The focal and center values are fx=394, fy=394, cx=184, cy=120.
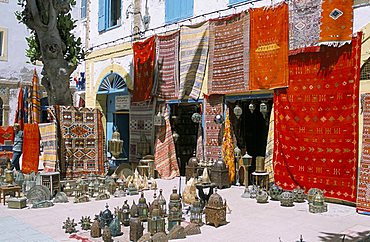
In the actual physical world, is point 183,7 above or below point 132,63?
above

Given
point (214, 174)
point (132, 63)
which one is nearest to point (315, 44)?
point (214, 174)

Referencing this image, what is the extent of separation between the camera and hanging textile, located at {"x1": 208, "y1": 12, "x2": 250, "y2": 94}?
28.6 feet

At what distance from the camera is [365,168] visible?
639 centimetres

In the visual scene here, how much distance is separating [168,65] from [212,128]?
2.33m

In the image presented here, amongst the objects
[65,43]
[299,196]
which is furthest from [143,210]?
[65,43]

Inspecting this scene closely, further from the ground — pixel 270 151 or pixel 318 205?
pixel 270 151

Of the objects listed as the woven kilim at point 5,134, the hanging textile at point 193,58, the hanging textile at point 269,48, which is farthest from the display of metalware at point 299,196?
the woven kilim at point 5,134

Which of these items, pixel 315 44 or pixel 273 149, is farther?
pixel 273 149

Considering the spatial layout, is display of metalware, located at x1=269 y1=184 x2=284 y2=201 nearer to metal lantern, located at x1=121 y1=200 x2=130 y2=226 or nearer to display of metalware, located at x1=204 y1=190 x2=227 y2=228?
display of metalware, located at x1=204 y1=190 x2=227 y2=228

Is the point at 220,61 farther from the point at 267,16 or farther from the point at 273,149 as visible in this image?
the point at 273,149

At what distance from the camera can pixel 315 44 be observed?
7355 mm

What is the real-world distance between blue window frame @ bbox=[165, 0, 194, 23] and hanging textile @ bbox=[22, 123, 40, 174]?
463 cm

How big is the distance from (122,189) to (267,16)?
470 centimetres

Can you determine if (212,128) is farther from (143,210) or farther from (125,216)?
(125,216)
